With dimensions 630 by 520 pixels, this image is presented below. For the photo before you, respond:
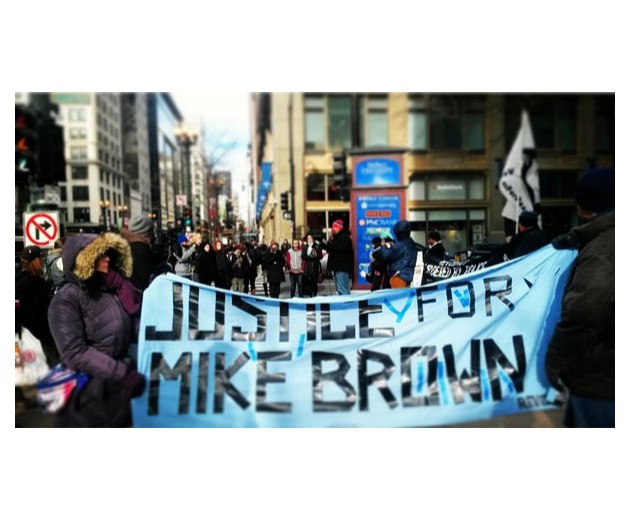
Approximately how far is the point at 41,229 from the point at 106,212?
56 centimetres

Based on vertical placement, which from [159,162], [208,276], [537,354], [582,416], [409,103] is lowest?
[582,416]

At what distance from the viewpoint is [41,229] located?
4.58m

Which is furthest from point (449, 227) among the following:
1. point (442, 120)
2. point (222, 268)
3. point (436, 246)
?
point (222, 268)

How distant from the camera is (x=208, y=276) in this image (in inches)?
181

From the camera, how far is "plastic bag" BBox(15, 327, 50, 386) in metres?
4.07

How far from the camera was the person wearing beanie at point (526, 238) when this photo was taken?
Result: 4.80 metres

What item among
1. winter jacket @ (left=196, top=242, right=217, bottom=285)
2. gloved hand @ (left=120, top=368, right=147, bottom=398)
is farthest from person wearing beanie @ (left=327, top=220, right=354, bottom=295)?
gloved hand @ (left=120, top=368, right=147, bottom=398)

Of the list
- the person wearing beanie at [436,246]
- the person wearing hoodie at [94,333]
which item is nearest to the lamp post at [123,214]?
the person wearing hoodie at [94,333]

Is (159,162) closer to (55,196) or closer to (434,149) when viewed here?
(55,196)

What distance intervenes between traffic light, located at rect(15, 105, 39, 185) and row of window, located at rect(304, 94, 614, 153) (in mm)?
2233

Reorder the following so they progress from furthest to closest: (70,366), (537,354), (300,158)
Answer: (300,158), (537,354), (70,366)

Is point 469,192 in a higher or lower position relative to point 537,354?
higher
